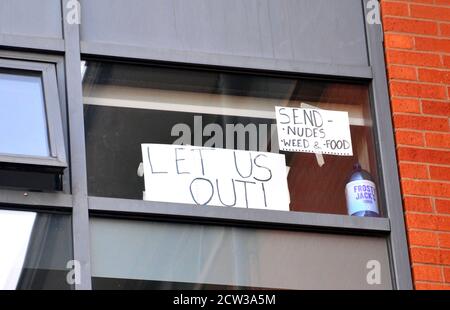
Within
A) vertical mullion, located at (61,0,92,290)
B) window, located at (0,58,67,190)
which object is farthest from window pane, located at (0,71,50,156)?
vertical mullion, located at (61,0,92,290)

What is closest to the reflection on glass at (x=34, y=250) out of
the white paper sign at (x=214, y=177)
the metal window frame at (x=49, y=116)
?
the metal window frame at (x=49, y=116)

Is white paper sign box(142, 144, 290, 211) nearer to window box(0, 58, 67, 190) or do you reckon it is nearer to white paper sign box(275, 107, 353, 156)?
white paper sign box(275, 107, 353, 156)

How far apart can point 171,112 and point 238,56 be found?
0.50 meters

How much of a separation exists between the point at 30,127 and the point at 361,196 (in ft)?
5.77

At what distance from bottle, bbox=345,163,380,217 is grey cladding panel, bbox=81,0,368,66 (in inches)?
27.8

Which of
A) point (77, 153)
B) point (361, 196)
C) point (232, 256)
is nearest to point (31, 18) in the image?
point (77, 153)

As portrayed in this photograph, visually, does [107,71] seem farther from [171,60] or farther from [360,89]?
[360,89]

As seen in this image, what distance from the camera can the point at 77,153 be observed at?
5816mm

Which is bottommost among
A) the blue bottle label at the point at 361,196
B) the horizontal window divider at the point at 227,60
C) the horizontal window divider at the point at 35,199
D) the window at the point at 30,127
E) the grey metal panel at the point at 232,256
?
the grey metal panel at the point at 232,256

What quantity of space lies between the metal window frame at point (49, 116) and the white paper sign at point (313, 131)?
1.22 m

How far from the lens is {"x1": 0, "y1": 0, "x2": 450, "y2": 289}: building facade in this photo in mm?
5660

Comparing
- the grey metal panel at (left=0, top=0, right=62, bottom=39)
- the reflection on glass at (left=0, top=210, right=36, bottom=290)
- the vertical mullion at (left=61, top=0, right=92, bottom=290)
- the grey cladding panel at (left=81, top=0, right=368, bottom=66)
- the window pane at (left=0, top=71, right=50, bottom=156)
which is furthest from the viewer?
the grey cladding panel at (left=81, top=0, right=368, bottom=66)

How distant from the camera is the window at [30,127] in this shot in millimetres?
5590

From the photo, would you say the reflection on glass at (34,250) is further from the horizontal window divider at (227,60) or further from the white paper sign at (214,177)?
the horizontal window divider at (227,60)
